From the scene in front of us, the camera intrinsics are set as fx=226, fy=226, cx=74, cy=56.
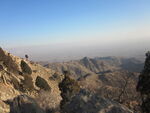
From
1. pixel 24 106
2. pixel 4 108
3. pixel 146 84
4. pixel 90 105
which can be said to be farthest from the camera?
pixel 4 108

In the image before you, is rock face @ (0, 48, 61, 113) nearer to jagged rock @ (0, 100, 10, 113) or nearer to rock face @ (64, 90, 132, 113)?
jagged rock @ (0, 100, 10, 113)

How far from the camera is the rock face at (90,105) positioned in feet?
107

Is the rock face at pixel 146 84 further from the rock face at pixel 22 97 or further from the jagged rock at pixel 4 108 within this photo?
the jagged rock at pixel 4 108

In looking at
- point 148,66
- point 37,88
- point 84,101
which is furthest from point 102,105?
point 37,88

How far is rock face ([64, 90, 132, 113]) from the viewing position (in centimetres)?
3272

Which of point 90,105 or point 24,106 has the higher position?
point 90,105

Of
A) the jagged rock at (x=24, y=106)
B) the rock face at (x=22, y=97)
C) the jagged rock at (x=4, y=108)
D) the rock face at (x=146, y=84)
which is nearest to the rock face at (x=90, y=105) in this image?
the rock face at (x=146, y=84)

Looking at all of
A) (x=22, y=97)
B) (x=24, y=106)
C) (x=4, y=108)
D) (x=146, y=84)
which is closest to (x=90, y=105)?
(x=146, y=84)

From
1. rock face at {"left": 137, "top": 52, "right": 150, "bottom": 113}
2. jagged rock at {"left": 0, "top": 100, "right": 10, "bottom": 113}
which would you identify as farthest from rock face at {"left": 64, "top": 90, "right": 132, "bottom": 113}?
jagged rock at {"left": 0, "top": 100, "right": 10, "bottom": 113}

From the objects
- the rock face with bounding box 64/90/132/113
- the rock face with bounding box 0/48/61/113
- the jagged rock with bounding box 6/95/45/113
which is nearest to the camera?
the rock face with bounding box 64/90/132/113

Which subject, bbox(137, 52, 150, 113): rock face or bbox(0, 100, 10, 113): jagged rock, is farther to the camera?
bbox(0, 100, 10, 113): jagged rock

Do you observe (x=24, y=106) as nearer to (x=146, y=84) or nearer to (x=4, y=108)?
(x=4, y=108)

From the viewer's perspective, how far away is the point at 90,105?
110 feet

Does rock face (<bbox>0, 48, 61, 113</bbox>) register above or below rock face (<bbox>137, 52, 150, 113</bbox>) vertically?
below
